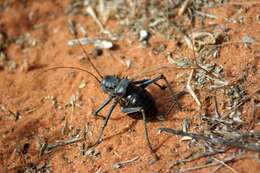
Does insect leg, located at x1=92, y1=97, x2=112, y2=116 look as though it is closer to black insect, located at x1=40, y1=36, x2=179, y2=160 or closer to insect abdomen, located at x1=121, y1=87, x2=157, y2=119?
black insect, located at x1=40, y1=36, x2=179, y2=160

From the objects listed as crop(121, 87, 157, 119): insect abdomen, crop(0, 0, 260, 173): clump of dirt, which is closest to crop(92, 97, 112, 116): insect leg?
crop(0, 0, 260, 173): clump of dirt

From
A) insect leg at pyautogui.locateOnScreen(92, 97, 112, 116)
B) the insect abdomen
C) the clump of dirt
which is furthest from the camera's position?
insect leg at pyautogui.locateOnScreen(92, 97, 112, 116)

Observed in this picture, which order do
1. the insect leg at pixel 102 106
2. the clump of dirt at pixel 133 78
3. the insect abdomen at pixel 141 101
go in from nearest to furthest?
the clump of dirt at pixel 133 78
the insect abdomen at pixel 141 101
the insect leg at pixel 102 106

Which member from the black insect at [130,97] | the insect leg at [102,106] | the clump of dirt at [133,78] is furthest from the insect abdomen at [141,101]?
the insect leg at [102,106]

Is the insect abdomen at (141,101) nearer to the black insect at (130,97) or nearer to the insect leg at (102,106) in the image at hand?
the black insect at (130,97)

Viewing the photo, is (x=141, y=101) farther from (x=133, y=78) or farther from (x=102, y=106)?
(x=133, y=78)

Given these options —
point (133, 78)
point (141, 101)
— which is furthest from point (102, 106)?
point (133, 78)

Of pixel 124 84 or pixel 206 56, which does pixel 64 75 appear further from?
pixel 206 56
